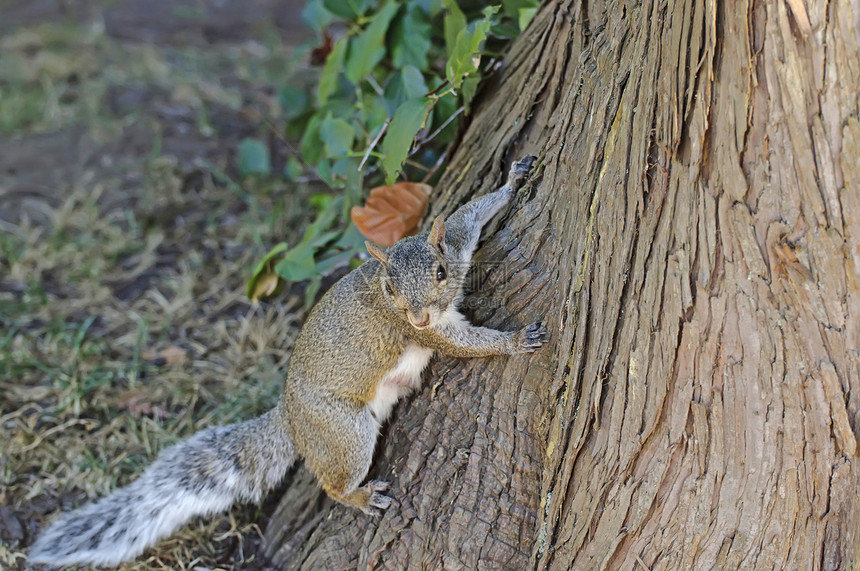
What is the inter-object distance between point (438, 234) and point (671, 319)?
76cm

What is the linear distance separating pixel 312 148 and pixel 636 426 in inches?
75.3

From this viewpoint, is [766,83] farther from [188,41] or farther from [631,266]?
[188,41]

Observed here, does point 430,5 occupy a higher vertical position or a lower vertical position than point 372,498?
higher

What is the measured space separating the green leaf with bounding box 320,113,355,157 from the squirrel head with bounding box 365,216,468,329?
68cm

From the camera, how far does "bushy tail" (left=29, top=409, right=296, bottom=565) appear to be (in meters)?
2.40

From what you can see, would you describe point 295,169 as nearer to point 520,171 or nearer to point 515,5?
point 515,5

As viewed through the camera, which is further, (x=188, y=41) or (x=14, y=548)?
(x=188, y=41)

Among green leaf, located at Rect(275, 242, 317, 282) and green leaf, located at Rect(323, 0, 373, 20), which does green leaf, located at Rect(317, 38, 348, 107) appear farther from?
green leaf, located at Rect(275, 242, 317, 282)

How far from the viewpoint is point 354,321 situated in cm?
238

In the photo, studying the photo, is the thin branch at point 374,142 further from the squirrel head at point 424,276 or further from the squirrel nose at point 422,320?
the squirrel nose at point 422,320

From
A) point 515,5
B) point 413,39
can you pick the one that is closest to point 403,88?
point 413,39

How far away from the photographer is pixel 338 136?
2.83 meters

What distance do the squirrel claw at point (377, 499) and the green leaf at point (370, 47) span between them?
57.4 inches

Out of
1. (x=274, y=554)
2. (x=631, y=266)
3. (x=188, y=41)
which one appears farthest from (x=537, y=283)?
(x=188, y=41)
